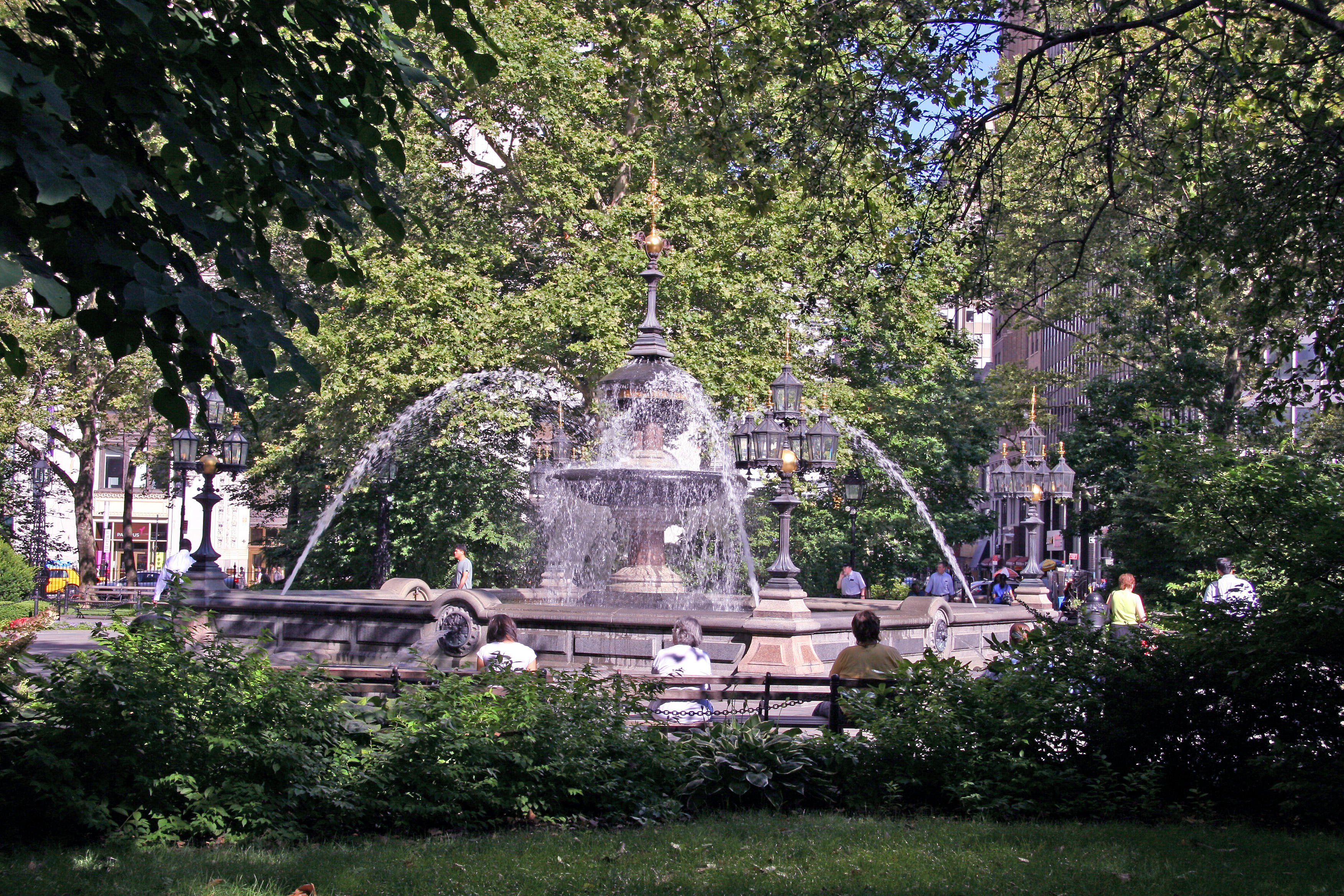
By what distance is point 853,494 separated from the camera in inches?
1179

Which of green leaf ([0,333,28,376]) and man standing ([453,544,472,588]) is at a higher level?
green leaf ([0,333,28,376])

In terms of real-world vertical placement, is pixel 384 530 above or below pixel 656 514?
below

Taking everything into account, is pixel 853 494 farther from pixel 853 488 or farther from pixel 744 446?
pixel 744 446

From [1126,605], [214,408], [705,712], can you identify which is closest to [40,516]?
[214,408]

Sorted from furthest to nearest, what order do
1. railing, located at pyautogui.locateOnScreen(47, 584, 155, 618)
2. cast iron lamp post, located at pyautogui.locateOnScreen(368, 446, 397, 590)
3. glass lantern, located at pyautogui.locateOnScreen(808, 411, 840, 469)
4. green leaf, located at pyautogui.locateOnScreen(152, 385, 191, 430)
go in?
railing, located at pyautogui.locateOnScreen(47, 584, 155, 618)
cast iron lamp post, located at pyautogui.locateOnScreen(368, 446, 397, 590)
glass lantern, located at pyautogui.locateOnScreen(808, 411, 840, 469)
green leaf, located at pyautogui.locateOnScreen(152, 385, 191, 430)

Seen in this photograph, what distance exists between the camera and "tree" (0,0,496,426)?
3.96 metres

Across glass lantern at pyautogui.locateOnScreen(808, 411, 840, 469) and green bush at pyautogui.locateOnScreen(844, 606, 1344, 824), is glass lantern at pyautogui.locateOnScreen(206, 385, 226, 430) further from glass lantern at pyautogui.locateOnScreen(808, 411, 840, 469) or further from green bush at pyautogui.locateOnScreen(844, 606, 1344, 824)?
green bush at pyautogui.locateOnScreen(844, 606, 1344, 824)

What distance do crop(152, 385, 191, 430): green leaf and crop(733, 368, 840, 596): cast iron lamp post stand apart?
11.7m

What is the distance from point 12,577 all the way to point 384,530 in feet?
31.0

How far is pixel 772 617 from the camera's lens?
14.8 meters

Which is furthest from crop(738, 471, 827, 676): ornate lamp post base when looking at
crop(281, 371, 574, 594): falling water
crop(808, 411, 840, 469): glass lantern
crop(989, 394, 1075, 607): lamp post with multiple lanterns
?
crop(989, 394, 1075, 607): lamp post with multiple lanterns

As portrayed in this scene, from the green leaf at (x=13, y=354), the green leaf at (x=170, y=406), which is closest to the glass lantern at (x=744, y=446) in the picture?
the green leaf at (x=13, y=354)

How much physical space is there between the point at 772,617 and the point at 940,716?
7200 mm

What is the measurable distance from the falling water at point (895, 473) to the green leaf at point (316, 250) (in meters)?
15.5
